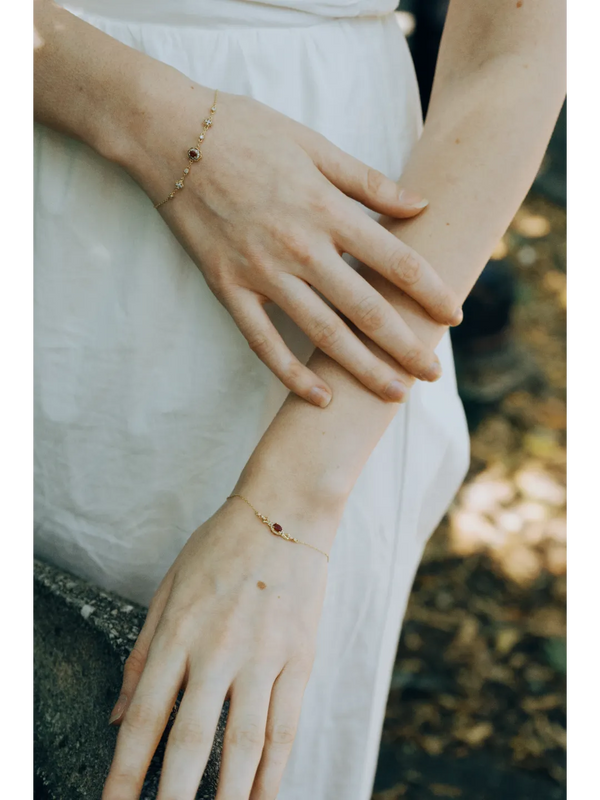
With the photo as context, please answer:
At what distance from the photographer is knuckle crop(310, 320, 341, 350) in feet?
2.92

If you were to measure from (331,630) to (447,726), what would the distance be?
1.46 metres

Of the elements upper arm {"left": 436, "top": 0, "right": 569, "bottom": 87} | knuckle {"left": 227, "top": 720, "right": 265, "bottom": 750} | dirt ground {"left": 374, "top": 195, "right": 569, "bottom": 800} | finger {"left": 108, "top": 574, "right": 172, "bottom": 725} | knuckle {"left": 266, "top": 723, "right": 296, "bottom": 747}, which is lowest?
dirt ground {"left": 374, "top": 195, "right": 569, "bottom": 800}

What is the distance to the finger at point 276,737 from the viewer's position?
0.79 m

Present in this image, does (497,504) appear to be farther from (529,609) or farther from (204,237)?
(204,237)

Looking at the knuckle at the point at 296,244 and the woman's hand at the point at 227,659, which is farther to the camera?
the knuckle at the point at 296,244

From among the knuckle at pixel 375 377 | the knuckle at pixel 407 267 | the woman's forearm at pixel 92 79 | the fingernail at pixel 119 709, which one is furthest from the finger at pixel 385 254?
the fingernail at pixel 119 709

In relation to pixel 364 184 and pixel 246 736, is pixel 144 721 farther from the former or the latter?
pixel 364 184

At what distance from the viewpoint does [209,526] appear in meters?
0.88

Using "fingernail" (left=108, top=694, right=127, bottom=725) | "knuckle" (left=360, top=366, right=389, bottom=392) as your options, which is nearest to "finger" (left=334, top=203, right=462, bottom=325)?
"knuckle" (left=360, top=366, right=389, bottom=392)

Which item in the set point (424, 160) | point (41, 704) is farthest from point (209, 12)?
point (41, 704)

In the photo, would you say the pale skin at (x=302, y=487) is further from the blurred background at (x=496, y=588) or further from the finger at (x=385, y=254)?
the blurred background at (x=496, y=588)

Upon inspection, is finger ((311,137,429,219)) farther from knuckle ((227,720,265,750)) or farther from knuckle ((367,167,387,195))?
knuckle ((227,720,265,750))

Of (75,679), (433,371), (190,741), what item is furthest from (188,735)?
(433,371)

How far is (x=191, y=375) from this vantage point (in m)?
0.99
